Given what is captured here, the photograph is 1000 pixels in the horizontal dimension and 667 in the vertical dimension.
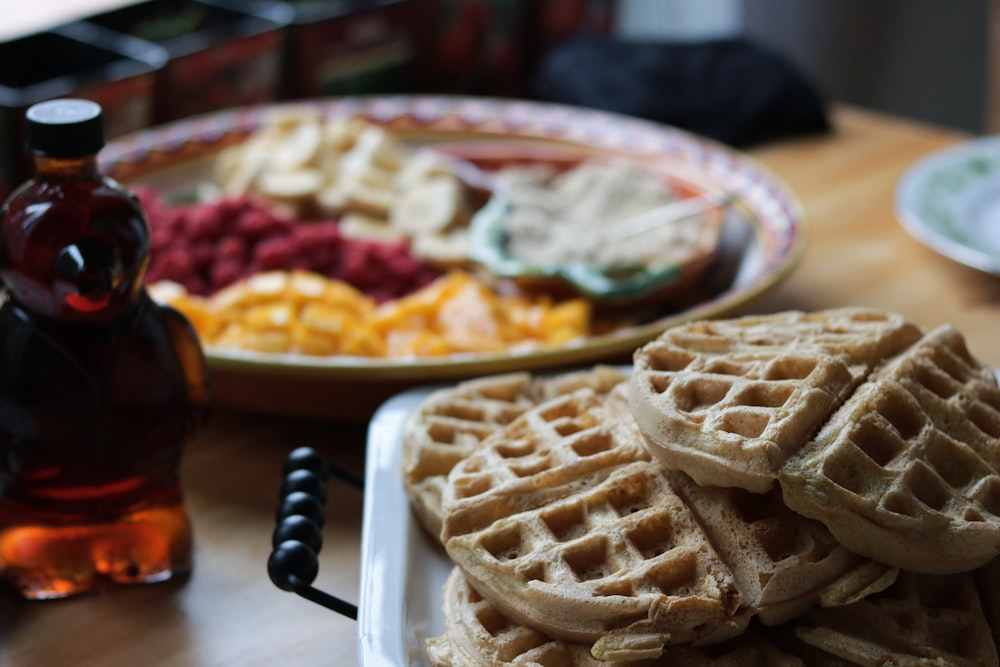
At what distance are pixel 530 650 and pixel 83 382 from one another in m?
0.44

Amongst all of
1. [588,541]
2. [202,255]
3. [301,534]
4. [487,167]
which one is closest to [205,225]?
[202,255]

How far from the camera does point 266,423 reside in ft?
4.55

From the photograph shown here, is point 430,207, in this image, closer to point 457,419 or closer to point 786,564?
point 457,419

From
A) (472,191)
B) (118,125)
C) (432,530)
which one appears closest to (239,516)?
(432,530)

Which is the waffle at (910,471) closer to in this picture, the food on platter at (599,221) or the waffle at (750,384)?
the waffle at (750,384)

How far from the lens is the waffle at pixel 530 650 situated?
31.7 inches

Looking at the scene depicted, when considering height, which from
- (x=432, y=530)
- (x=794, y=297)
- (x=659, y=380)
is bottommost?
(x=794, y=297)

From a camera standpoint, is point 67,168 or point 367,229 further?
point 367,229

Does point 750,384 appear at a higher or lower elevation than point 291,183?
higher

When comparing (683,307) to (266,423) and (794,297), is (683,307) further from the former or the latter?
(266,423)

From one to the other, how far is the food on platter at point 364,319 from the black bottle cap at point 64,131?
16.6 inches

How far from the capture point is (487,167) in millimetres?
2047

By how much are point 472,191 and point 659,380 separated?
1062mm

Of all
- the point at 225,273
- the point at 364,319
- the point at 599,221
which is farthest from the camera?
the point at 599,221
